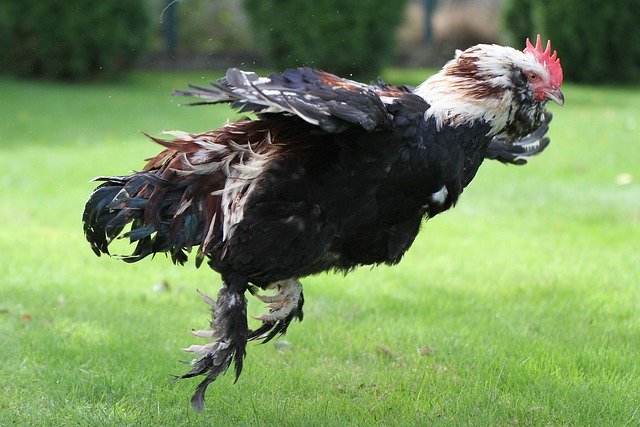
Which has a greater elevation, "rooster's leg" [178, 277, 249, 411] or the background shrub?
"rooster's leg" [178, 277, 249, 411]

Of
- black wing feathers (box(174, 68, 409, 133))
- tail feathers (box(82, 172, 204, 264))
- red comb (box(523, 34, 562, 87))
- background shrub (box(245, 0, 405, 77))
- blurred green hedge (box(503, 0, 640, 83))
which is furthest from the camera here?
blurred green hedge (box(503, 0, 640, 83))

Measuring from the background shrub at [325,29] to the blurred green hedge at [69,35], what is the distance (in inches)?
101

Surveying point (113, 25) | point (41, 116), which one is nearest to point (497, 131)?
point (41, 116)

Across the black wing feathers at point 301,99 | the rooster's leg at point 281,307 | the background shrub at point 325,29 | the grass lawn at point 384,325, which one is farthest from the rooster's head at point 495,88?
the background shrub at point 325,29

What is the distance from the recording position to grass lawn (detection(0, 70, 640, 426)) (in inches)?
200

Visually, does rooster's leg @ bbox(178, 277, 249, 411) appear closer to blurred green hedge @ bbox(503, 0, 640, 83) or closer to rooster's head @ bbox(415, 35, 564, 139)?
rooster's head @ bbox(415, 35, 564, 139)

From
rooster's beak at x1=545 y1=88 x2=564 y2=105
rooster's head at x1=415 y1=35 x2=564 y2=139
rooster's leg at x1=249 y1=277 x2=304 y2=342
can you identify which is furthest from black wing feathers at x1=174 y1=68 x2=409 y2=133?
rooster's leg at x1=249 y1=277 x2=304 y2=342

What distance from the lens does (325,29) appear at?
19109 millimetres

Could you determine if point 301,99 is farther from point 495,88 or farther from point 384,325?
point 384,325

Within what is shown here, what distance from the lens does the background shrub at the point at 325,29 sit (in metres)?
19.0

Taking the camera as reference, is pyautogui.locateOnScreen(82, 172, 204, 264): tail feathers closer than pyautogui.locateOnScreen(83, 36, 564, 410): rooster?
No

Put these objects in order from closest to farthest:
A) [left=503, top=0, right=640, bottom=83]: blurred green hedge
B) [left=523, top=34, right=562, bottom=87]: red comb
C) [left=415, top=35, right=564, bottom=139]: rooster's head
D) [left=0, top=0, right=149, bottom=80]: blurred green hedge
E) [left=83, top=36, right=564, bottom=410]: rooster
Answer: [left=83, top=36, right=564, bottom=410]: rooster → [left=415, top=35, right=564, bottom=139]: rooster's head → [left=523, top=34, right=562, bottom=87]: red comb → [left=0, top=0, right=149, bottom=80]: blurred green hedge → [left=503, top=0, right=640, bottom=83]: blurred green hedge

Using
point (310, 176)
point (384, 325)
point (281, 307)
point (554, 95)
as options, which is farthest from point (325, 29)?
point (310, 176)

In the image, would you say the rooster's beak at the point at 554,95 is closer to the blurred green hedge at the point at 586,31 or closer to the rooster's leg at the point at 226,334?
the rooster's leg at the point at 226,334
